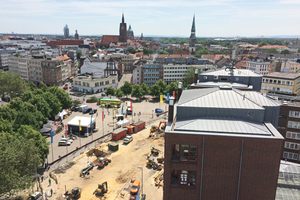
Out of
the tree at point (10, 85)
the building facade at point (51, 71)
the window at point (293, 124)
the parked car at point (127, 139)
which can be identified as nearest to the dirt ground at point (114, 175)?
the parked car at point (127, 139)

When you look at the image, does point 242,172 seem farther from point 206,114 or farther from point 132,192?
point 132,192

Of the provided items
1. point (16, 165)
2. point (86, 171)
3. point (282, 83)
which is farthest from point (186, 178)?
point (282, 83)

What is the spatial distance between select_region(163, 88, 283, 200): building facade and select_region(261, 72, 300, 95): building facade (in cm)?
4574

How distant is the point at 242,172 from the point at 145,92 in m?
68.1

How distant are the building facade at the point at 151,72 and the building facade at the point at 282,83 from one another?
5282 cm

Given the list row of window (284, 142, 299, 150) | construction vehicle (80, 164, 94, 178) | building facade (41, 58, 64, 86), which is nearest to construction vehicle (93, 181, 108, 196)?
construction vehicle (80, 164, 94, 178)

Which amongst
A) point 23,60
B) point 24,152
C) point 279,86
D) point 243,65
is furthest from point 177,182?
point 23,60

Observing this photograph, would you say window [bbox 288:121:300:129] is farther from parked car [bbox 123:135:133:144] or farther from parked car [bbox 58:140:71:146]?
parked car [bbox 58:140:71:146]

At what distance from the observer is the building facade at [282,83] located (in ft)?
199

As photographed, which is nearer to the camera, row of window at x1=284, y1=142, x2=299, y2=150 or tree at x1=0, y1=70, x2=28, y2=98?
row of window at x1=284, y1=142, x2=299, y2=150

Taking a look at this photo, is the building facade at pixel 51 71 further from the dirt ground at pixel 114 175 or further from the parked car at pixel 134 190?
the parked car at pixel 134 190

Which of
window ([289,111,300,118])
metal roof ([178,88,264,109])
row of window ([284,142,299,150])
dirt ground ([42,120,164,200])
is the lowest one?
dirt ground ([42,120,164,200])

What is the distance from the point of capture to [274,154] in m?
19.5

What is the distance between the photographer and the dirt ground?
33.9m
